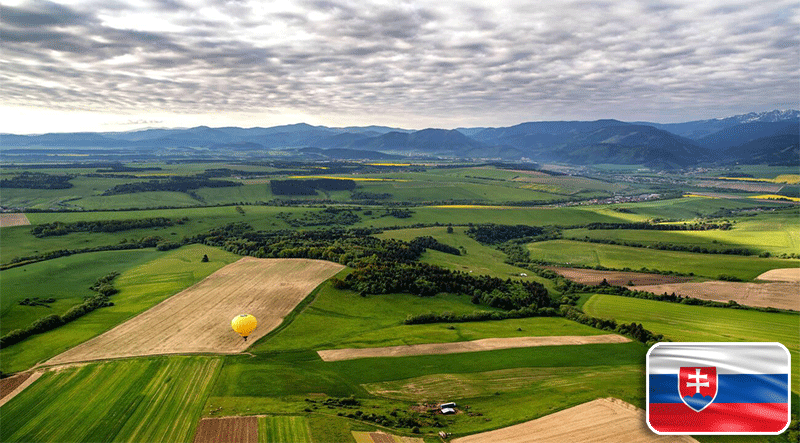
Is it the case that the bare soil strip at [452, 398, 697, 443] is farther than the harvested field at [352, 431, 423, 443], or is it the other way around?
the harvested field at [352, 431, 423, 443]

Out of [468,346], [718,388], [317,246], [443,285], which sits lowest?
[468,346]

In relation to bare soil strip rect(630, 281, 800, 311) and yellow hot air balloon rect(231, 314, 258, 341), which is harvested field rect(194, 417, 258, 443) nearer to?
yellow hot air balloon rect(231, 314, 258, 341)

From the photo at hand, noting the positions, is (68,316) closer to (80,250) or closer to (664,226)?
(80,250)

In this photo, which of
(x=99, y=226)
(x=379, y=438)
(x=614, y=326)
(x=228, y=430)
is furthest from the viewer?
(x=99, y=226)

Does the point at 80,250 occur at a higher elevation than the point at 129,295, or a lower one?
higher

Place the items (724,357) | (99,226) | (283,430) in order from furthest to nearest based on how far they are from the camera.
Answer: (99,226) → (283,430) → (724,357)

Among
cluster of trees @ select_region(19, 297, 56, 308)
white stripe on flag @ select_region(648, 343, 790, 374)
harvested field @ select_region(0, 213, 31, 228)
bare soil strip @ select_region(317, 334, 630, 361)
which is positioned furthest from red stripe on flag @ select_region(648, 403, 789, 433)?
harvested field @ select_region(0, 213, 31, 228)

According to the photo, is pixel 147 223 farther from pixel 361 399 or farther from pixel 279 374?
pixel 361 399

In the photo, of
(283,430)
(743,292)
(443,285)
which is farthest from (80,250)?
(743,292)
